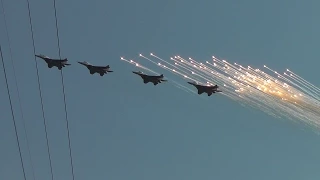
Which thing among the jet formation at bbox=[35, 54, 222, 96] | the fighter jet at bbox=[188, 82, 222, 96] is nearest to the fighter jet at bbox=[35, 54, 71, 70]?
the jet formation at bbox=[35, 54, 222, 96]

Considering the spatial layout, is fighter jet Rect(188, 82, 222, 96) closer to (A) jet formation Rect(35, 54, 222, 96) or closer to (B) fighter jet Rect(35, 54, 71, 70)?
(A) jet formation Rect(35, 54, 222, 96)

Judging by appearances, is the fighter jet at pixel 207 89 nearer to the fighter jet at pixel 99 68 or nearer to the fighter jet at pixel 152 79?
the fighter jet at pixel 152 79

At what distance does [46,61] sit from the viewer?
42812 mm

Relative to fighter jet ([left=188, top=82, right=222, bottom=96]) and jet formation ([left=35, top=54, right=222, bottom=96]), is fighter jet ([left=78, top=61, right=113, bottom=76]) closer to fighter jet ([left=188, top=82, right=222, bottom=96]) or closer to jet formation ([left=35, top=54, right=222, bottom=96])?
jet formation ([left=35, top=54, right=222, bottom=96])

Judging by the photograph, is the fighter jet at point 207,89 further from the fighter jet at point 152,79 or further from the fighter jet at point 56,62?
the fighter jet at point 56,62

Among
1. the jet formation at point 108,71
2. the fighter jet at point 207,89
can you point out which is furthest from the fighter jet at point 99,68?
the fighter jet at point 207,89

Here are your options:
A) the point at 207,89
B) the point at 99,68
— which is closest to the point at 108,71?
the point at 99,68

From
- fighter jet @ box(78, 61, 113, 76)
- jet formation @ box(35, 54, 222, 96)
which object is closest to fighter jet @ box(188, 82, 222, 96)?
jet formation @ box(35, 54, 222, 96)

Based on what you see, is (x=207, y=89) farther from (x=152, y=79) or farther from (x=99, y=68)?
(x=99, y=68)

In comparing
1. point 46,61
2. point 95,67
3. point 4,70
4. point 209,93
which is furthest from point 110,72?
point 4,70

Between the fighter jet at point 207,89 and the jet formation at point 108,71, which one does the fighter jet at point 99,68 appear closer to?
the jet formation at point 108,71

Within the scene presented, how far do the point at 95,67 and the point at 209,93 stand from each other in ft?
26.3

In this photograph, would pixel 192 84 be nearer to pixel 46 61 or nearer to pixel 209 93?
pixel 209 93

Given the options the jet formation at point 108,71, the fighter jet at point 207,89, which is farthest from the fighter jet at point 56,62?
the fighter jet at point 207,89
